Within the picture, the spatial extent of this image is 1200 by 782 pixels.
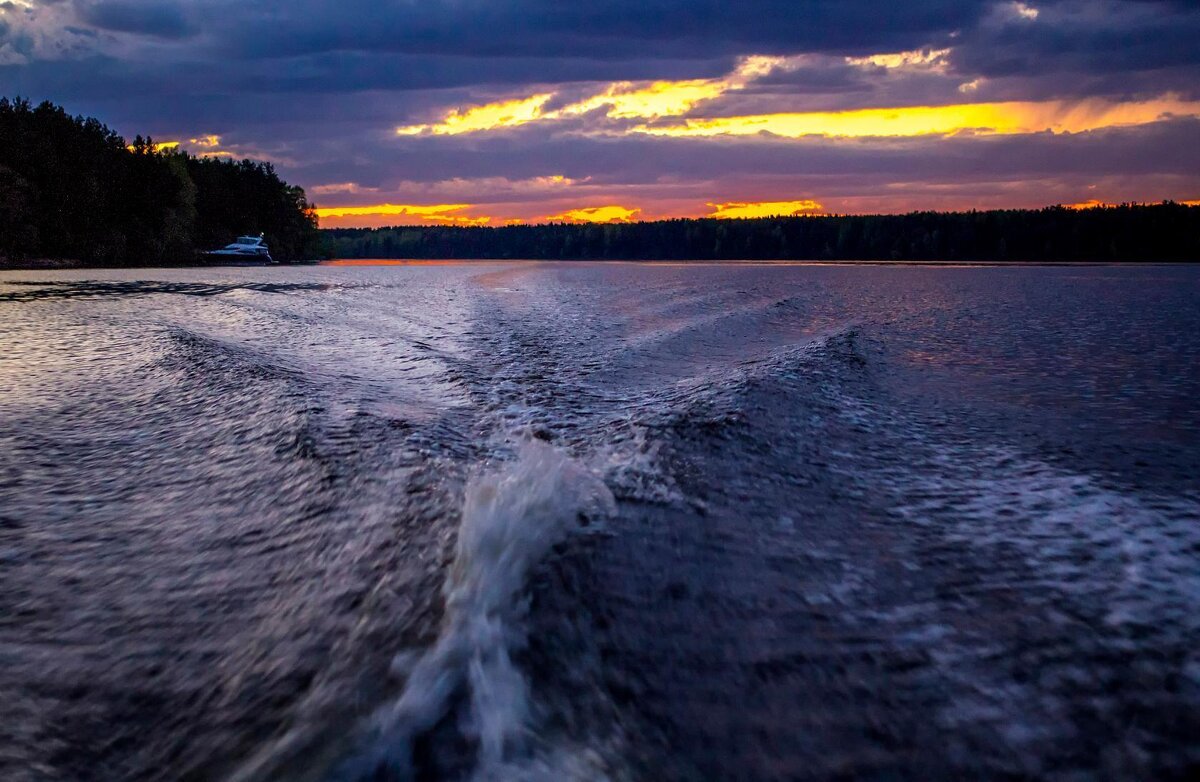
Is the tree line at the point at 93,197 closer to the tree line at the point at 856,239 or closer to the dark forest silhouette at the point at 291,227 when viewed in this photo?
the dark forest silhouette at the point at 291,227

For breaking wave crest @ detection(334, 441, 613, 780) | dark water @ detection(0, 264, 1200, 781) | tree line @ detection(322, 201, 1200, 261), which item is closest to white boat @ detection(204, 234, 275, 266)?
tree line @ detection(322, 201, 1200, 261)

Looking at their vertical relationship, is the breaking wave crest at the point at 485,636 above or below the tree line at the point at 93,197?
below

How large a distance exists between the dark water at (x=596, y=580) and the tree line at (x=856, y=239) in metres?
107

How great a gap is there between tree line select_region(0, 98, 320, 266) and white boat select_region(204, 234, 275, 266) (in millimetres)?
2718

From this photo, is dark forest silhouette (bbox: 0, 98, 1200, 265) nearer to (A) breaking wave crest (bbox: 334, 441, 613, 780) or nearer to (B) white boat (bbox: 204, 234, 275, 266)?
(B) white boat (bbox: 204, 234, 275, 266)

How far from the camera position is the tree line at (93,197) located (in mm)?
65562

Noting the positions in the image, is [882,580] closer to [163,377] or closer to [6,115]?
[163,377]

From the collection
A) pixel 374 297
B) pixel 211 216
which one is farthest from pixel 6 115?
pixel 374 297

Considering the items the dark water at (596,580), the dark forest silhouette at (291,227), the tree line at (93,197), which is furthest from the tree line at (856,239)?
the dark water at (596,580)

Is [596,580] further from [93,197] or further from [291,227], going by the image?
[291,227]

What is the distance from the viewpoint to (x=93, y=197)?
70750 millimetres

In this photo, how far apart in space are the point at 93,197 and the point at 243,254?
47.0ft

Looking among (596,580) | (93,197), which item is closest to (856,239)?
(93,197)

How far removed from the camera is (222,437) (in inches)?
236
